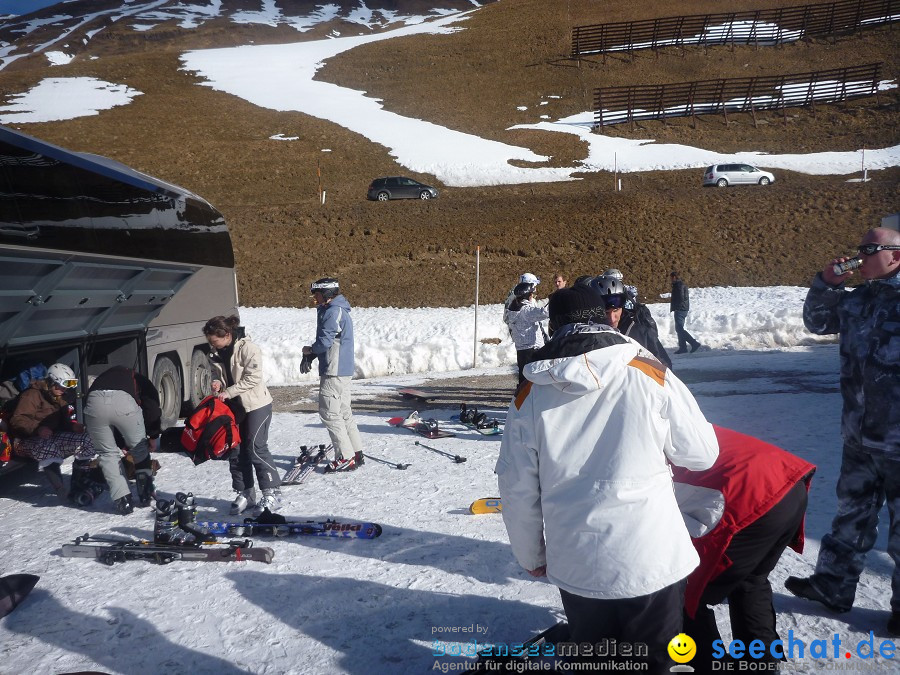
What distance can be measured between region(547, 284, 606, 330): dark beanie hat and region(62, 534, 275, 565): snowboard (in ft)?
10.4

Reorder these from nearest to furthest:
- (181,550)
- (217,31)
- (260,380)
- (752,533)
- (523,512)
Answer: (523,512)
(752,533)
(181,550)
(260,380)
(217,31)

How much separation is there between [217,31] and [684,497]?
10260 centimetres

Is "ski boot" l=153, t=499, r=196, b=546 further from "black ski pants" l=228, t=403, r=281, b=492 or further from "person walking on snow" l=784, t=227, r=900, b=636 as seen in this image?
"person walking on snow" l=784, t=227, r=900, b=636

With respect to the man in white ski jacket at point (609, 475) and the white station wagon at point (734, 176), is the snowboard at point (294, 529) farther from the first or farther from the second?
the white station wagon at point (734, 176)

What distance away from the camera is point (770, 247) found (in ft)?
72.8

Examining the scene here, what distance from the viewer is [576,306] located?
8.13 ft

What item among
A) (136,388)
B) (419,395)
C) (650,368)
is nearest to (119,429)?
(136,388)

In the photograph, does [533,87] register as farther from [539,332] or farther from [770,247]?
[539,332]

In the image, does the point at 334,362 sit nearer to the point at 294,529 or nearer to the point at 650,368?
the point at 294,529

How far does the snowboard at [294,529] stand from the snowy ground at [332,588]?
9cm

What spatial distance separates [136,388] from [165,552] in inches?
78.8

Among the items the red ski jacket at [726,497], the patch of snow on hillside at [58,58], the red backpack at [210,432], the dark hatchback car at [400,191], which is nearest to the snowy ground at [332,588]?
the red backpack at [210,432]

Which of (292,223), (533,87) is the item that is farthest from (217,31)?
(292,223)

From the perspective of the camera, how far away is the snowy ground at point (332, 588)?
11.3ft
